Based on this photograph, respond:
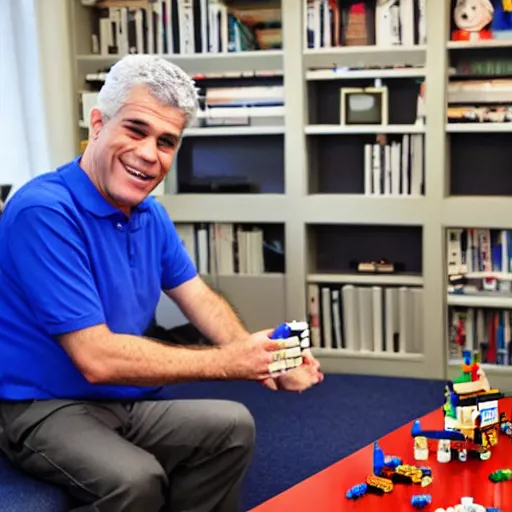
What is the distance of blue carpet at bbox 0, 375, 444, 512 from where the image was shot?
2959mm

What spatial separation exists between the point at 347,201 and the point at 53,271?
7.28 ft

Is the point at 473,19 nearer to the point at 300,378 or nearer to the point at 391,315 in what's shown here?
the point at 391,315

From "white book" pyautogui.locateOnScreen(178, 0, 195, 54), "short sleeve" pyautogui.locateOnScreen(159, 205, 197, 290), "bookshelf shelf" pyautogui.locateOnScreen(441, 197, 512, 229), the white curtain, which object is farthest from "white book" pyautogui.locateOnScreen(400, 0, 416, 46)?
"short sleeve" pyautogui.locateOnScreen(159, 205, 197, 290)

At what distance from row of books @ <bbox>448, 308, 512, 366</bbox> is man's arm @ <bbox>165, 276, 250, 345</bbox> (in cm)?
185

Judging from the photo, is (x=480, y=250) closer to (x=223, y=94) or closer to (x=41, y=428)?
(x=223, y=94)

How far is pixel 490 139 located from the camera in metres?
3.94

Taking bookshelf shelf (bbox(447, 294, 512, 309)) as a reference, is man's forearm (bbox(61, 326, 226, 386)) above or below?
above

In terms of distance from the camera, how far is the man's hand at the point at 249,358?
1.87m

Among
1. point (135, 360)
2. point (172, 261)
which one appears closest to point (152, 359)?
point (135, 360)

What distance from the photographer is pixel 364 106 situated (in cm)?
388

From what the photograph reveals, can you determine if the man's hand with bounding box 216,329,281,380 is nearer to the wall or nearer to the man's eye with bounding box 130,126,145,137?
the man's eye with bounding box 130,126,145,137

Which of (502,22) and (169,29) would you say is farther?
(169,29)

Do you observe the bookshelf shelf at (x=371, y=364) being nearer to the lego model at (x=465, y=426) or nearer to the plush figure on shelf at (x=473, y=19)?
the plush figure on shelf at (x=473, y=19)

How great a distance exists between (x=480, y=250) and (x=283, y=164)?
102cm
